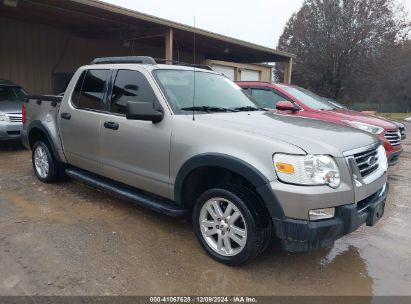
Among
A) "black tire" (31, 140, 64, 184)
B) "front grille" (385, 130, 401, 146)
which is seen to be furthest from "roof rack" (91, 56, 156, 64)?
"front grille" (385, 130, 401, 146)

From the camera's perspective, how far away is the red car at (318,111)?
625 centimetres

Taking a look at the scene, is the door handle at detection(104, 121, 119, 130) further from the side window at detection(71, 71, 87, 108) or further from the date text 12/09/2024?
the date text 12/09/2024

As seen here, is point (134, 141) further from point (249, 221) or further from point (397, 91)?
point (397, 91)

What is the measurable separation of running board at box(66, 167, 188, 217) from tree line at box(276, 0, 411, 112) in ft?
96.3

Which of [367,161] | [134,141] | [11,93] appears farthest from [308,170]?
[11,93]

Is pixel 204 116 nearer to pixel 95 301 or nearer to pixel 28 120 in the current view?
pixel 95 301

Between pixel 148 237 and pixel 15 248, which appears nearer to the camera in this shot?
pixel 15 248

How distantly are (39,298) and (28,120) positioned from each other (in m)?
3.74

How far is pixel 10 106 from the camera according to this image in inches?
324

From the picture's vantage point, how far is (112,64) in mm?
4523

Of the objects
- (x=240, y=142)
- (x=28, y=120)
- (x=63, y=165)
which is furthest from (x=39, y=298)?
(x=28, y=120)

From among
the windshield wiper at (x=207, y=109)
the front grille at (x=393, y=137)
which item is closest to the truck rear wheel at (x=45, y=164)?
the windshield wiper at (x=207, y=109)

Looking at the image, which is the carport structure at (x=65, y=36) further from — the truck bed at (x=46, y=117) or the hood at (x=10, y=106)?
the truck bed at (x=46, y=117)

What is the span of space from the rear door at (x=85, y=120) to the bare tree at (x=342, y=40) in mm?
29070
